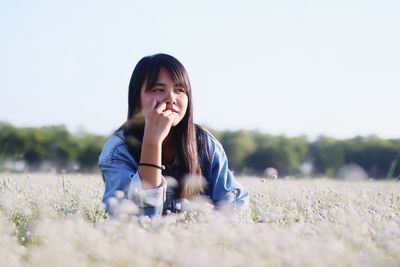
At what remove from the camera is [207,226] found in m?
3.63

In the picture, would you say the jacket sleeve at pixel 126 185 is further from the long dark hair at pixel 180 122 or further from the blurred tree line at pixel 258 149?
the blurred tree line at pixel 258 149

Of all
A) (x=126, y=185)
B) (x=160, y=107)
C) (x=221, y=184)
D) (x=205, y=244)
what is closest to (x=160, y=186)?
(x=126, y=185)

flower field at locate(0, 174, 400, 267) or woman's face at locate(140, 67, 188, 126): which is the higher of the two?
woman's face at locate(140, 67, 188, 126)

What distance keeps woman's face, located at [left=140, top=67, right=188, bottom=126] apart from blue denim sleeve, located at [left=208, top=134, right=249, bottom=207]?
0.71 metres

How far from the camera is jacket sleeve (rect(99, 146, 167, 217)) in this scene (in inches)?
194

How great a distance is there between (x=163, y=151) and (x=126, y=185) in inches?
24.2

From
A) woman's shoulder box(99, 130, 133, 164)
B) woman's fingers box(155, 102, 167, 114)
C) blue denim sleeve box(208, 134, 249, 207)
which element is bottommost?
blue denim sleeve box(208, 134, 249, 207)

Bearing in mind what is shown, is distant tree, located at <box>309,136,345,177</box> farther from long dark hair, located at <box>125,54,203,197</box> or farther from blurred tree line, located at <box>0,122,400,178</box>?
long dark hair, located at <box>125,54,203,197</box>

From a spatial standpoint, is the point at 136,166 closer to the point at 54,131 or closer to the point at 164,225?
the point at 164,225

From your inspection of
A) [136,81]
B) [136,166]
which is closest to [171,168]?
[136,166]

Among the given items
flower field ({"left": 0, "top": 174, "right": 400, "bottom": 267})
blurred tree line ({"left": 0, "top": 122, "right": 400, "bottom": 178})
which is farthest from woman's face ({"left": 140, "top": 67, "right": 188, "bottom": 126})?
blurred tree line ({"left": 0, "top": 122, "right": 400, "bottom": 178})

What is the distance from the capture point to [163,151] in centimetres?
575

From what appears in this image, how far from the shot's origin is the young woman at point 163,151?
4.98m

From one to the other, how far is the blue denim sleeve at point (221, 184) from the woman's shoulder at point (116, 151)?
0.73 meters
